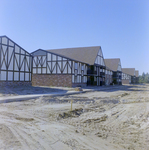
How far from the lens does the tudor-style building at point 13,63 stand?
22.5 m

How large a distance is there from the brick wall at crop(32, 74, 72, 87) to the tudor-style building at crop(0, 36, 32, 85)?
665 centimetres

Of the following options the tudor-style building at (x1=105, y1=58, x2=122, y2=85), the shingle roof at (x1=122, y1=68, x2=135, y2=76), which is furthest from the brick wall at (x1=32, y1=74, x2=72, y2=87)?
the shingle roof at (x1=122, y1=68, x2=135, y2=76)

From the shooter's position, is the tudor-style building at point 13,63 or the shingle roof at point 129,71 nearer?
the tudor-style building at point 13,63

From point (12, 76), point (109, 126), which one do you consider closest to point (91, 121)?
point (109, 126)

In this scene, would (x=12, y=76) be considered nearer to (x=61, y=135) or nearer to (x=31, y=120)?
(x=31, y=120)

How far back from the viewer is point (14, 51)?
79.9 ft

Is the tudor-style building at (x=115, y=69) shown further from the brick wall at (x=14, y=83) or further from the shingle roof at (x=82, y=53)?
the brick wall at (x=14, y=83)

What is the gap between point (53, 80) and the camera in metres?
32.8

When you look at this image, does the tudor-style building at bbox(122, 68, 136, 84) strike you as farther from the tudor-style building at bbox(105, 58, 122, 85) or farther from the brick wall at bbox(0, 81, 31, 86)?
the brick wall at bbox(0, 81, 31, 86)

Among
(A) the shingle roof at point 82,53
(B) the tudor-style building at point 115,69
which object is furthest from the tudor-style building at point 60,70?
(B) the tudor-style building at point 115,69

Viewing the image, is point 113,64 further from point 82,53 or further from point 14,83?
point 14,83

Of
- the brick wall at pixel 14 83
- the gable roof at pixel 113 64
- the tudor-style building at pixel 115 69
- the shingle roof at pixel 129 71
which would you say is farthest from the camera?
the shingle roof at pixel 129 71

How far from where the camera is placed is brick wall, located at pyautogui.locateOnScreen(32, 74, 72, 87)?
31.4 metres

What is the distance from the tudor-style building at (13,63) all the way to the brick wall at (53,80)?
6.65 metres
